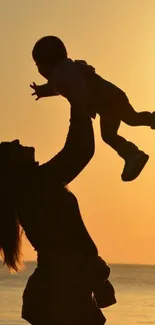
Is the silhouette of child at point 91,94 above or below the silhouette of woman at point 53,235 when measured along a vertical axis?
above

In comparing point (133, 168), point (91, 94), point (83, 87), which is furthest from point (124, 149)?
point (83, 87)

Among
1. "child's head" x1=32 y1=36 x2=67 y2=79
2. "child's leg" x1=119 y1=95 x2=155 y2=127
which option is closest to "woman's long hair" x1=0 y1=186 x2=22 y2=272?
"child's head" x1=32 y1=36 x2=67 y2=79

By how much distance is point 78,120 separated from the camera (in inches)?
185

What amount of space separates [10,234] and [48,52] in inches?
35.0

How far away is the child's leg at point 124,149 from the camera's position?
17.5 ft

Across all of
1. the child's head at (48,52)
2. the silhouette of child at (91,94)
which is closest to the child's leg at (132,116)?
the silhouette of child at (91,94)

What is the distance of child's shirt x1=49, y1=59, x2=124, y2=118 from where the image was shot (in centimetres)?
479

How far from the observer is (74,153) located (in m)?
4.70

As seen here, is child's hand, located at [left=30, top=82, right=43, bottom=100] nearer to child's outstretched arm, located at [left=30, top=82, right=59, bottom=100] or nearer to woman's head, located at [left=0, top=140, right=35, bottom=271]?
child's outstretched arm, located at [left=30, top=82, right=59, bottom=100]

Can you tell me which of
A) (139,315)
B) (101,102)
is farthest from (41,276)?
(139,315)

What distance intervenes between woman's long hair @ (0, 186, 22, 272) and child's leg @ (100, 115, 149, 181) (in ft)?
2.75

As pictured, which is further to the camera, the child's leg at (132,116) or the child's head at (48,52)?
the child's leg at (132,116)

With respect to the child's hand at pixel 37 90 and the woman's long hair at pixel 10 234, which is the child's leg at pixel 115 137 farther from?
the woman's long hair at pixel 10 234

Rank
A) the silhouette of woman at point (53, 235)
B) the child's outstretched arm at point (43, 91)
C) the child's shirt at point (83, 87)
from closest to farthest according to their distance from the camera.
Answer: the silhouette of woman at point (53, 235), the child's shirt at point (83, 87), the child's outstretched arm at point (43, 91)
